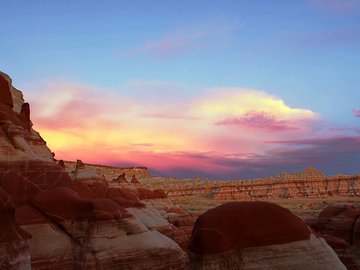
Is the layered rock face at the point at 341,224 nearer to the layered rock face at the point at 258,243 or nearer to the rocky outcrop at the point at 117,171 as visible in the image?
the layered rock face at the point at 258,243

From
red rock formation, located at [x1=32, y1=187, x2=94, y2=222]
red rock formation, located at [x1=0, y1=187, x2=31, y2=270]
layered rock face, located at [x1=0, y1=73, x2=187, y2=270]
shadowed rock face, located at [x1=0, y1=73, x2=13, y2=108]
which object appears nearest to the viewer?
red rock formation, located at [x1=0, y1=187, x2=31, y2=270]

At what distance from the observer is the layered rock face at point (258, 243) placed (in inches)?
437

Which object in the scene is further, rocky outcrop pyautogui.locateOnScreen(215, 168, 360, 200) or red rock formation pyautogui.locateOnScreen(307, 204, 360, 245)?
rocky outcrop pyautogui.locateOnScreen(215, 168, 360, 200)

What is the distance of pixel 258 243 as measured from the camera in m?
11.2

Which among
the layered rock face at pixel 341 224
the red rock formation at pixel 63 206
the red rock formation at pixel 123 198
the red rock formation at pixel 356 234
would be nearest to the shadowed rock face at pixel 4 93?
the red rock formation at pixel 63 206

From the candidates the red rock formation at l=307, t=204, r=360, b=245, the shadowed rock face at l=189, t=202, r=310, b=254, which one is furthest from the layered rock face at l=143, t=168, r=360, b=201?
the shadowed rock face at l=189, t=202, r=310, b=254

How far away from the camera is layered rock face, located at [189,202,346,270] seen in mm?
11102

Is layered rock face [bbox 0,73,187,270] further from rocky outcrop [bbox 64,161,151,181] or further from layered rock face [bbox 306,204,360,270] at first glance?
rocky outcrop [bbox 64,161,151,181]

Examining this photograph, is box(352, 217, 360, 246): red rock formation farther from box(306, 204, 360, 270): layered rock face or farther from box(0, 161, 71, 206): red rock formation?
box(0, 161, 71, 206): red rock formation

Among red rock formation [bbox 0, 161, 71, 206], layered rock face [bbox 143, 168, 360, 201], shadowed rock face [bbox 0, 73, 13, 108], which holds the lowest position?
layered rock face [bbox 143, 168, 360, 201]

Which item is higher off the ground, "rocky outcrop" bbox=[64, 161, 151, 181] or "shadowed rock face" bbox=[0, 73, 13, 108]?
"shadowed rock face" bbox=[0, 73, 13, 108]

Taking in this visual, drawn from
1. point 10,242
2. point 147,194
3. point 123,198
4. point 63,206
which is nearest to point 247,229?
point 10,242

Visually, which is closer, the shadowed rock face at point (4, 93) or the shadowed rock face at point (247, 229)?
the shadowed rock face at point (247, 229)

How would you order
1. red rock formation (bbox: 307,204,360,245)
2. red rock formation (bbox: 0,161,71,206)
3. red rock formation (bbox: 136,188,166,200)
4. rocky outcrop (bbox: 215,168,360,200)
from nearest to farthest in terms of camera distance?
red rock formation (bbox: 0,161,71,206), red rock formation (bbox: 307,204,360,245), red rock formation (bbox: 136,188,166,200), rocky outcrop (bbox: 215,168,360,200)
